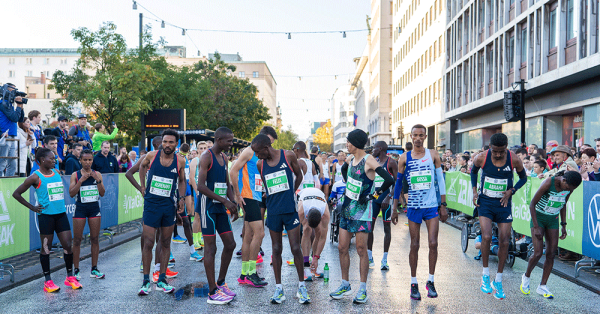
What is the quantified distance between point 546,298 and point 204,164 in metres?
4.36

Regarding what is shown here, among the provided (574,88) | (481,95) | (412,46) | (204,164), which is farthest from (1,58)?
(204,164)

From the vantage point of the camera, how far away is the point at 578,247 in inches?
366

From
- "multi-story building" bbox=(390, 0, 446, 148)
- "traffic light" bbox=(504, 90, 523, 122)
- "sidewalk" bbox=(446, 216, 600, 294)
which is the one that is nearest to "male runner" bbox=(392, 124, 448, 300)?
"sidewalk" bbox=(446, 216, 600, 294)

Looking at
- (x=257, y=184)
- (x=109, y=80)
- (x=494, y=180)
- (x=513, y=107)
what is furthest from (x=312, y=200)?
(x=109, y=80)

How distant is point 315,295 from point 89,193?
11.4ft

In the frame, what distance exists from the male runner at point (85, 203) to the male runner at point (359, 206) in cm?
356

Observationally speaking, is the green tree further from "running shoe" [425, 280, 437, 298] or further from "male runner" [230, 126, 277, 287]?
"running shoe" [425, 280, 437, 298]

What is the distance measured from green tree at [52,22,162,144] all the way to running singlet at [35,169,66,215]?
18.7m

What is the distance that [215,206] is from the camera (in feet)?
23.1

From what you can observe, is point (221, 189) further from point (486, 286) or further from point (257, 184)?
point (486, 286)

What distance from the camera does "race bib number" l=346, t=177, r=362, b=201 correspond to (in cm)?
684

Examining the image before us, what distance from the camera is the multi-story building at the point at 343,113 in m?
156

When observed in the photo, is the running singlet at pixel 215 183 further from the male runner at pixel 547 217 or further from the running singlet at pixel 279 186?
the male runner at pixel 547 217

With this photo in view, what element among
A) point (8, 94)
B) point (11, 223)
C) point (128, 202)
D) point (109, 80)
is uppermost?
point (109, 80)
